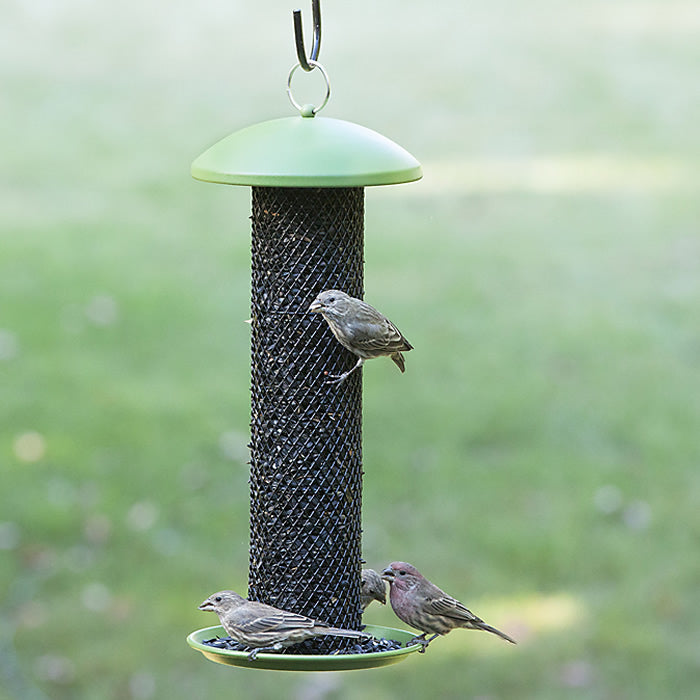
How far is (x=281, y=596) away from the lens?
16.0 feet

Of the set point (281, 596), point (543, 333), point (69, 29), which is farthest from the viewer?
point (69, 29)

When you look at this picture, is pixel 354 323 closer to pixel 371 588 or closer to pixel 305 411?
pixel 305 411

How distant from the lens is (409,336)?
11.1 metres

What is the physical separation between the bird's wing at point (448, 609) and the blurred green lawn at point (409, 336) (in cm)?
358

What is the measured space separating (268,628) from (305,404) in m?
0.84

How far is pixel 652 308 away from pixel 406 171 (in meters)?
7.80

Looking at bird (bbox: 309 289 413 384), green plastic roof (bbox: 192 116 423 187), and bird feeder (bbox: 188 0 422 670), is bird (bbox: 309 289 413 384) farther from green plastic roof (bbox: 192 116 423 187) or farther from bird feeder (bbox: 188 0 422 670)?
green plastic roof (bbox: 192 116 423 187)

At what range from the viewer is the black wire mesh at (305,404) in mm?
4797

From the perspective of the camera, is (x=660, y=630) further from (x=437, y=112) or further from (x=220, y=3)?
(x=220, y=3)

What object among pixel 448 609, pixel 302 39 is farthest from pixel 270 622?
pixel 302 39

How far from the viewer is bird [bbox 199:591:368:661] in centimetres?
438

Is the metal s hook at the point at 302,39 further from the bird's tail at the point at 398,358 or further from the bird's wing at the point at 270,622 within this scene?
the bird's wing at the point at 270,622

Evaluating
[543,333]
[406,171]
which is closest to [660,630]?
[543,333]

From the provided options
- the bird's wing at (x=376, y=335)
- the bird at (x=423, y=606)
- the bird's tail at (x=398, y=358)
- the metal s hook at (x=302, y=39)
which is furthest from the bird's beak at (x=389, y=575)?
the metal s hook at (x=302, y=39)
